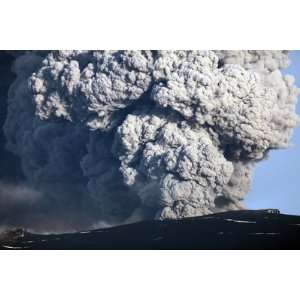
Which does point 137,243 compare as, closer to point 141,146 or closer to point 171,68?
point 141,146

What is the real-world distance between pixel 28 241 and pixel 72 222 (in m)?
0.64

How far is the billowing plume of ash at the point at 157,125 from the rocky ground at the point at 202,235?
16 cm

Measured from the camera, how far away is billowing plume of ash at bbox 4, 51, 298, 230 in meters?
9.02

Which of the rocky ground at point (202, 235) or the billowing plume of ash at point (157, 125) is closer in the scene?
the rocky ground at point (202, 235)

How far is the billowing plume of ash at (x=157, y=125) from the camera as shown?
9.02 meters

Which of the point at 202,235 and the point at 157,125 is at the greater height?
the point at 157,125

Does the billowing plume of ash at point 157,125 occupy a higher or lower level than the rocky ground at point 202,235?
higher

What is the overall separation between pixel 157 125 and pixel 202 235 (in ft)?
5.24

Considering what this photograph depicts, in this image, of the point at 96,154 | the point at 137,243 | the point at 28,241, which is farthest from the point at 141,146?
the point at 28,241

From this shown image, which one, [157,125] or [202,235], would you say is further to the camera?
[157,125]

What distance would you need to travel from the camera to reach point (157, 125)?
30.5 ft

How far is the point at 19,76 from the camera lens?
994 centimetres

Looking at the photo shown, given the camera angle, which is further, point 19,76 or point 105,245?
point 19,76

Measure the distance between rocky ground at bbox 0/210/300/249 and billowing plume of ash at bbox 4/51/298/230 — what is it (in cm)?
16
